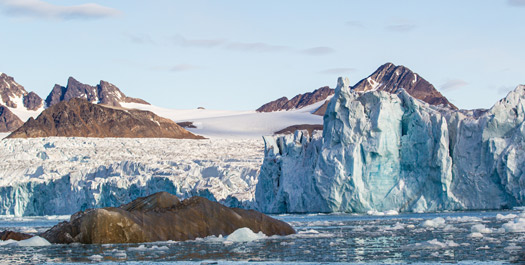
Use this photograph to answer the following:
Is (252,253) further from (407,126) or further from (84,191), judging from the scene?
(84,191)

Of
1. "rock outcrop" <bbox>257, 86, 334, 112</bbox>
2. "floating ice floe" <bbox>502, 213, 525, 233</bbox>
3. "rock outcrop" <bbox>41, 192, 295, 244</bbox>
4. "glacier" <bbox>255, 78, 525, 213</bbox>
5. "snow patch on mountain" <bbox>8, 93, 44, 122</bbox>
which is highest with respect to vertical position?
"rock outcrop" <bbox>257, 86, 334, 112</bbox>

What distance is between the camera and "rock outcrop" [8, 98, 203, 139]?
92625mm

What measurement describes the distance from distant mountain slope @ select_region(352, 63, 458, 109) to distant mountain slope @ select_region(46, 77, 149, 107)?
54428 mm

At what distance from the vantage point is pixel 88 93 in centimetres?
16400

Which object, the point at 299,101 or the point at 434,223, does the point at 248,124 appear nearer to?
the point at 299,101

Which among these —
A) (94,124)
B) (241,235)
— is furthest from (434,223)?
(94,124)

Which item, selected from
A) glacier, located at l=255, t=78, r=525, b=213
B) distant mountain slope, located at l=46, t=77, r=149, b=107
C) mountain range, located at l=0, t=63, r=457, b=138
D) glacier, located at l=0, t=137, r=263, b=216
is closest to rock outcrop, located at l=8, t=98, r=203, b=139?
mountain range, located at l=0, t=63, r=457, b=138

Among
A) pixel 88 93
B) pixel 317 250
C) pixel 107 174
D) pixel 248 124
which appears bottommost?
pixel 317 250

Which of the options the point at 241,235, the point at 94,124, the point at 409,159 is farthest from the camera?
the point at 94,124

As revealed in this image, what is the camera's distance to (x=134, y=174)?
4900cm

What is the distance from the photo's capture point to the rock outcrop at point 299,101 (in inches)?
6806

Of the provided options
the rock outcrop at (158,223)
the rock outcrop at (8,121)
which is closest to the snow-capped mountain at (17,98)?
the rock outcrop at (8,121)

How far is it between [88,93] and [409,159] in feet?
455

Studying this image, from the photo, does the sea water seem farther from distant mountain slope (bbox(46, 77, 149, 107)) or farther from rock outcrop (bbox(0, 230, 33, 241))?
distant mountain slope (bbox(46, 77, 149, 107))
